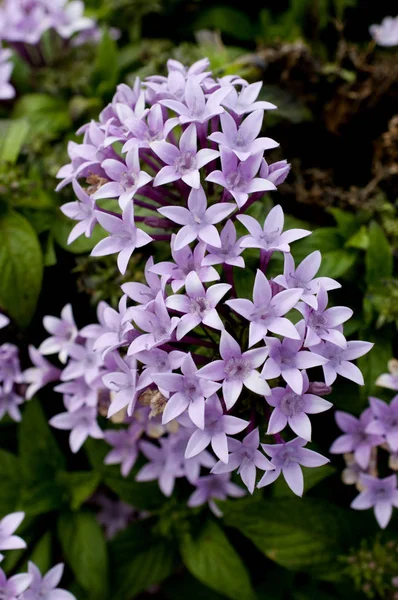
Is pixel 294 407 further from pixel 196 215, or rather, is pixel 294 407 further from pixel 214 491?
pixel 214 491

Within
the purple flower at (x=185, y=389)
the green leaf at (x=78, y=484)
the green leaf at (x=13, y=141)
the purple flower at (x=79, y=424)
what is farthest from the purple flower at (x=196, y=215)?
Result: the green leaf at (x=78, y=484)

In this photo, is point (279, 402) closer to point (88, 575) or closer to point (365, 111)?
point (88, 575)

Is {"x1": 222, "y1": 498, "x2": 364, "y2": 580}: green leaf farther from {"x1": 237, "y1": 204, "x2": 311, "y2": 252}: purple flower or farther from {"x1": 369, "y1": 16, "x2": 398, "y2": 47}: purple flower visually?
{"x1": 369, "y1": 16, "x2": 398, "y2": 47}: purple flower

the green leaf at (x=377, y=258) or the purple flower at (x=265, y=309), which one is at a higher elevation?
the purple flower at (x=265, y=309)

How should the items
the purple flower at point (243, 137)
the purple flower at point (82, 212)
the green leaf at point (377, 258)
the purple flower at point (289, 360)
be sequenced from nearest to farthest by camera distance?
1. the purple flower at point (289, 360)
2. the purple flower at point (243, 137)
3. the purple flower at point (82, 212)
4. the green leaf at point (377, 258)

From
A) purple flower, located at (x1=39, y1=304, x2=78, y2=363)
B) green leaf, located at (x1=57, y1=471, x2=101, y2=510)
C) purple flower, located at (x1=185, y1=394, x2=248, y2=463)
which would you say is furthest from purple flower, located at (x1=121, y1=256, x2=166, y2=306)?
green leaf, located at (x1=57, y1=471, x2=101, y2=510)

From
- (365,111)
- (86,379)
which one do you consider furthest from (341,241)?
(86,379)

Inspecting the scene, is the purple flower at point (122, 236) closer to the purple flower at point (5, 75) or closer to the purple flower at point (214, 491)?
the purple flower at point (214, 491)

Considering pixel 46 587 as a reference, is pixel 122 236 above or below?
above

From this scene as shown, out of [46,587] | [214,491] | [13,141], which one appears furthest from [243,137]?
[46,587]
